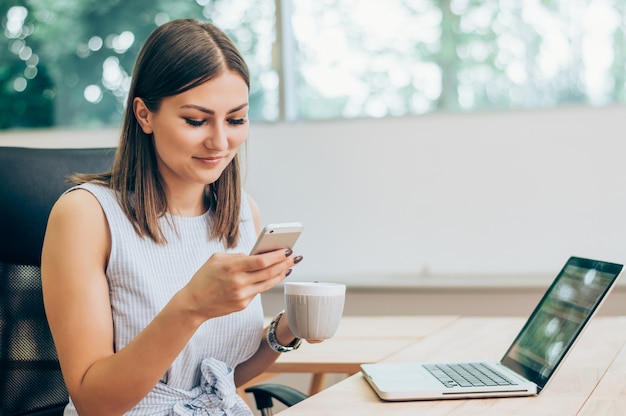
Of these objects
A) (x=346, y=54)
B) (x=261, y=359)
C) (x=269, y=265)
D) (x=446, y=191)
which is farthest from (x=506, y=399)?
(x=346, y=54)

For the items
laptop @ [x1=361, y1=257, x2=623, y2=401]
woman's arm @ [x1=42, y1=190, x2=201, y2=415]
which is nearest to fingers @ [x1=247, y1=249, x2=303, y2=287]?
woman's arm @ [x1=42, y1=190, x2=201, y2=415]

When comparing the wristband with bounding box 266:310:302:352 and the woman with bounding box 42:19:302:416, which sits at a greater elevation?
the woman with bounding box 42:19:302:416

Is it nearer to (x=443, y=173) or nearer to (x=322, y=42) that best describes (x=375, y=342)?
(x=443, y=173)

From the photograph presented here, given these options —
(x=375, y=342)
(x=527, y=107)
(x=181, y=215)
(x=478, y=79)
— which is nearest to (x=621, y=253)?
(x=527, y=107)

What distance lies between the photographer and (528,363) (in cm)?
130

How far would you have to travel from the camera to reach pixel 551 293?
1430mm

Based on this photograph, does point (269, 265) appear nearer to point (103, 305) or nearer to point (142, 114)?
point (103, 305)

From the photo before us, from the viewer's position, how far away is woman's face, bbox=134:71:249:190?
1339mm

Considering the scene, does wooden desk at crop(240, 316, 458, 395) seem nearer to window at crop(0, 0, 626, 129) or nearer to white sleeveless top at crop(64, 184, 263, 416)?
white sleeveless top at crop(64, 184, 263, 416)

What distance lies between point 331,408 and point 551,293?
1.67 ft

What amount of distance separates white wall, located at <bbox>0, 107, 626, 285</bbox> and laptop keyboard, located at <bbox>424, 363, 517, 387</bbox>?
1.35m

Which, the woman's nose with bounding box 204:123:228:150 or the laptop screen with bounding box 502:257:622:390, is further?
the woman's nose with bounding box 204:123:228:150

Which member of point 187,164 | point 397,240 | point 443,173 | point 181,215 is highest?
point 187,164

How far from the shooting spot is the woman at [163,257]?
1.18m
